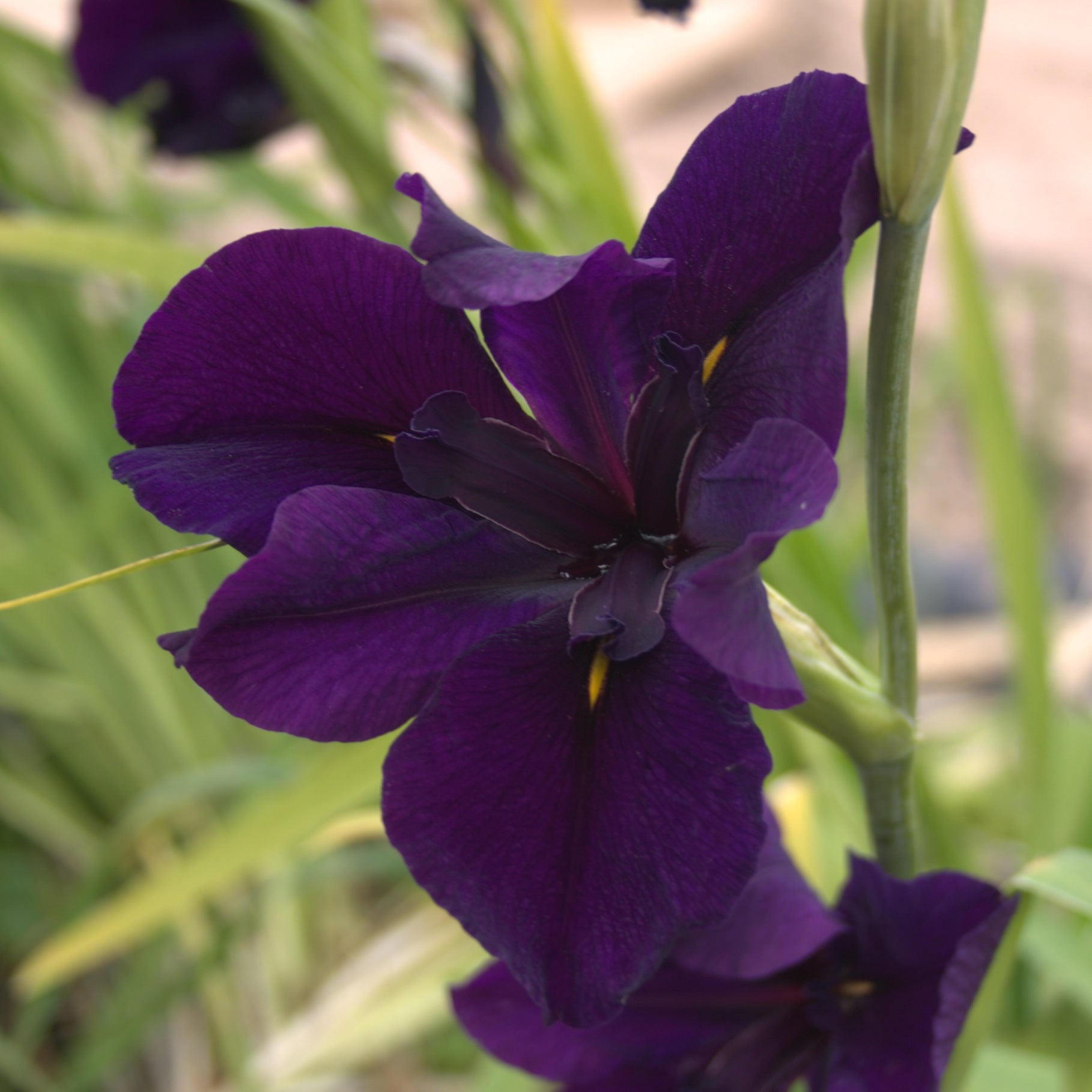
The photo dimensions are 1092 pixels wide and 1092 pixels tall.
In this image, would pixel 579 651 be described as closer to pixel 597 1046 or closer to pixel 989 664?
pixel 597 1046

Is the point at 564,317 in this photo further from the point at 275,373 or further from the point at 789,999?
the point at 789,999

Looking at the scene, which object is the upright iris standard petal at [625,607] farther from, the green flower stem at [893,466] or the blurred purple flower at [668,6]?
the blurred purple flower at [668,6]

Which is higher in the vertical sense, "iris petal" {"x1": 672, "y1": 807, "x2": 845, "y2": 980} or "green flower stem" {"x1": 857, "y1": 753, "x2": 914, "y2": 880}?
"green flower stem" {"x1": 857, "y1": 753, "x2": 914, "y2": 880}

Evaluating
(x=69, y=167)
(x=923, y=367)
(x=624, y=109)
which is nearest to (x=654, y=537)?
(x=69, y=167)

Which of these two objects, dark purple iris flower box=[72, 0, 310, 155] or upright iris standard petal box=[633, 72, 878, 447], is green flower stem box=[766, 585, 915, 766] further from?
dark purple iris flower box=[72, 0, 310, 155]

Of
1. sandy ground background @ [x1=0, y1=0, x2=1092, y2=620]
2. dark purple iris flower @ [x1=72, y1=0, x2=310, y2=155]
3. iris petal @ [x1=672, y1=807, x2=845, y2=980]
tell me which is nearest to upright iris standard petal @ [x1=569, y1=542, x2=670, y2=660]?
iris petal @ [x1=672, y1=807, x2=845, y2=980]

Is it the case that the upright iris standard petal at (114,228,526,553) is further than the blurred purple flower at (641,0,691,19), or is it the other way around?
the blurred purple flower at (641,0,691,19)
